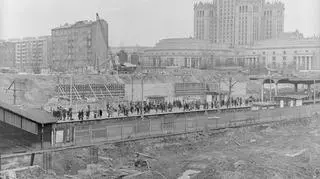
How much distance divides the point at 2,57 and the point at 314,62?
95.4m

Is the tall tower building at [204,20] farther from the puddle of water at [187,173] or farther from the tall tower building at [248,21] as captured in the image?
the puddle of water at [187,173]

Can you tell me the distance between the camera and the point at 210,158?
101 ft

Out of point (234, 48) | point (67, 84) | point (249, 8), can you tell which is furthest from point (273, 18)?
point (67, 84)

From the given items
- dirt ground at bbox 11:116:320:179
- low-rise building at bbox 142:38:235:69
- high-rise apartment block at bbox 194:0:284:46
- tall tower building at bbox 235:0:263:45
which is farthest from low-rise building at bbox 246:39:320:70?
dirt ground at bbox 11:116:320:179

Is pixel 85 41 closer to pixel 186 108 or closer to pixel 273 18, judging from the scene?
pixel 186 108

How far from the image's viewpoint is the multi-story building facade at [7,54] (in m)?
148

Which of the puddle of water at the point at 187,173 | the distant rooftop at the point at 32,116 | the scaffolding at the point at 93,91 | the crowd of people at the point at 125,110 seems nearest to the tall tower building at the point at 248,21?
the scaffolding at the point at 93,91

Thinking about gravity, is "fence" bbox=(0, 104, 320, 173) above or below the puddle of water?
above

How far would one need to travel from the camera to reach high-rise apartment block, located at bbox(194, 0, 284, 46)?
599 feet

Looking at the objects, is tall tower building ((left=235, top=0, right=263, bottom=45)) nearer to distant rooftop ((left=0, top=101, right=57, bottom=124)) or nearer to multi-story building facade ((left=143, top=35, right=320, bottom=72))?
multi-story building facade ((left=143, top=35, right=320, bottom=72))

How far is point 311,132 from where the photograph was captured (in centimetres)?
4366

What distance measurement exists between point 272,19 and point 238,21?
1637 centimetres

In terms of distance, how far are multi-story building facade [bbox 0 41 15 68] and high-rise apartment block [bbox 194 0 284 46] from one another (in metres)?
76.0

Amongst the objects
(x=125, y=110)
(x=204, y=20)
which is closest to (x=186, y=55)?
(x=204, y=20)
